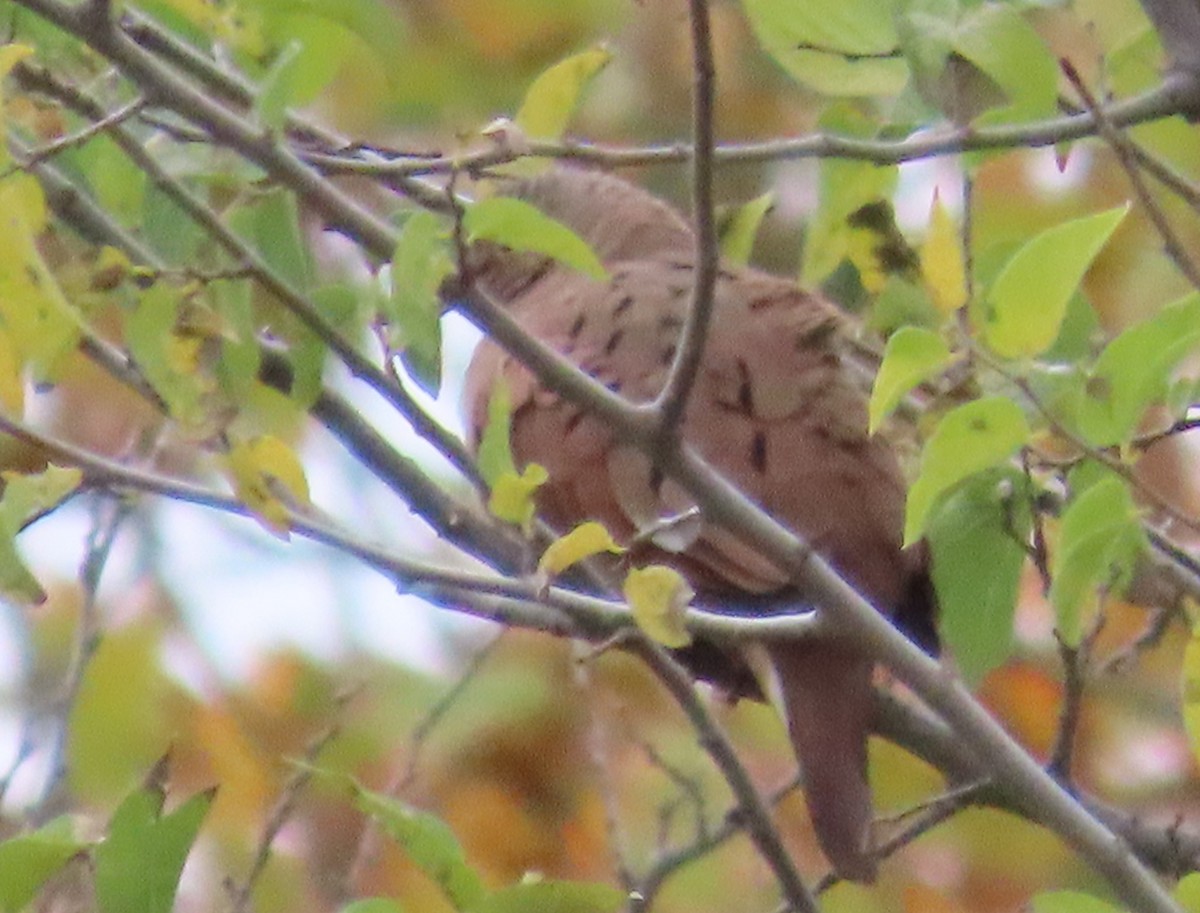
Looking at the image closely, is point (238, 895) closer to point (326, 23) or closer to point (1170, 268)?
point (326, 23)

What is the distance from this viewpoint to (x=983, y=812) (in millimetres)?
2910

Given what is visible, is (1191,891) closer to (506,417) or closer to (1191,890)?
(1191,890)

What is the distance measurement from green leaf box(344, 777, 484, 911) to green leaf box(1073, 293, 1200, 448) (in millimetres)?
511

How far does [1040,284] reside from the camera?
3.78ft

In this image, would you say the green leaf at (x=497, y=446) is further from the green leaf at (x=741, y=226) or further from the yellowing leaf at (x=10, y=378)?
the green leaf at (x=741, y=226)

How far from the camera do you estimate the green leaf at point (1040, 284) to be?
44.6 inches

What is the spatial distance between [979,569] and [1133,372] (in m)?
0.29

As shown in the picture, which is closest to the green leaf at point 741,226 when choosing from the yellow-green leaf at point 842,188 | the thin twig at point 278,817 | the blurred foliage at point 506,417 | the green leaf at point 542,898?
the blurred foliage at point 506,417

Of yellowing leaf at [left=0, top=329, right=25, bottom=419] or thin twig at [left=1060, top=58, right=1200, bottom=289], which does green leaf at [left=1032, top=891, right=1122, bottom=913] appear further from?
yellowing leaf at [left=0, top=329, right=25, bottom=419]

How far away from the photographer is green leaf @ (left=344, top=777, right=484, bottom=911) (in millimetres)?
1357

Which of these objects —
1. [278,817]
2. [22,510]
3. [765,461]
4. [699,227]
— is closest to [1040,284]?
[699,227]

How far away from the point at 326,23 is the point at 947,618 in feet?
2.03

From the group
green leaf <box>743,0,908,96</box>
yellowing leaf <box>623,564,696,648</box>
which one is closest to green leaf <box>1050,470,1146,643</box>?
yellowing leaf <box>623,564,696,648</box>

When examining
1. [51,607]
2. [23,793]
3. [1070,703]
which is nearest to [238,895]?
[1070,703]
